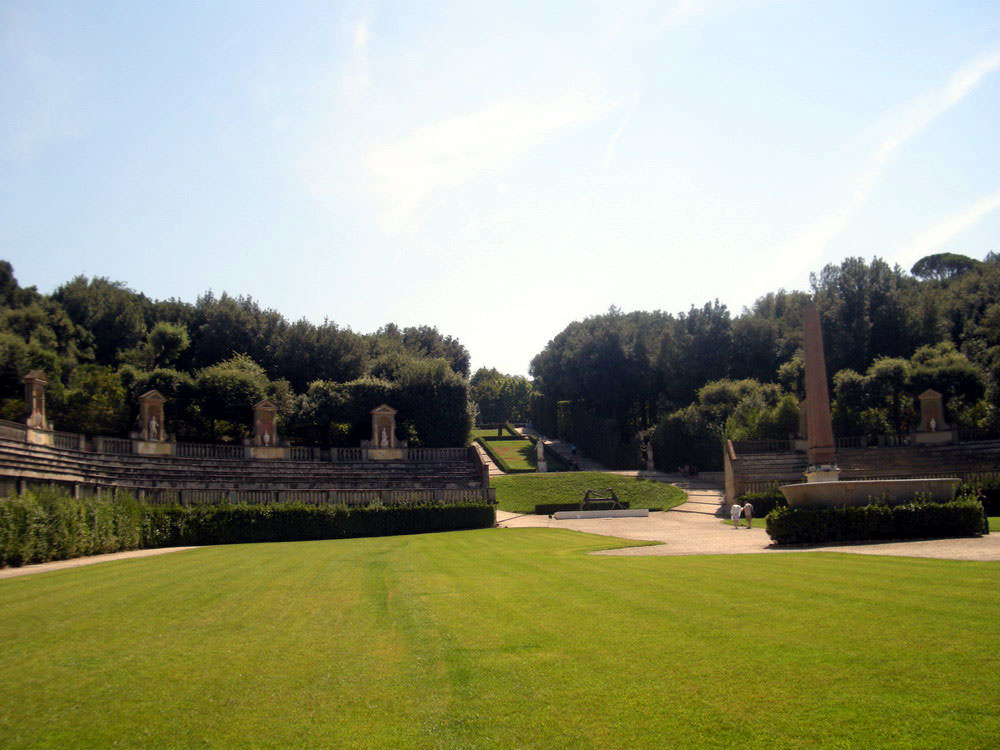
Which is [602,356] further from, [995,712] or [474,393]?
[995,712]

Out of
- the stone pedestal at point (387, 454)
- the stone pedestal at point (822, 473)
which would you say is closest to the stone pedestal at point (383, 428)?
the stone pedestal at point (387, 454)

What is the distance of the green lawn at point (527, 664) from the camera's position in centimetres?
508

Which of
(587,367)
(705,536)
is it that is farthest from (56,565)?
(587,367)

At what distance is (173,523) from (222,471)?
12.1 meters

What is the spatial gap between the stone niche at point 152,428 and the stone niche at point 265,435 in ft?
16.0

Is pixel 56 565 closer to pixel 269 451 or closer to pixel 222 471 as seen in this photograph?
pixel 222 471

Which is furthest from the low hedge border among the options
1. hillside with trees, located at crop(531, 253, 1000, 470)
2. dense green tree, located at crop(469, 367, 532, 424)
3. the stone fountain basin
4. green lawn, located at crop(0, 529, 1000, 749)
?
dense green tree, located at crop(469, 367, 532, 424)

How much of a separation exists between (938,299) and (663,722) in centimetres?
6600

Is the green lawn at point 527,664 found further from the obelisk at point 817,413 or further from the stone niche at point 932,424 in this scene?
the stone niche at point 932,424

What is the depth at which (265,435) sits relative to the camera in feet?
150

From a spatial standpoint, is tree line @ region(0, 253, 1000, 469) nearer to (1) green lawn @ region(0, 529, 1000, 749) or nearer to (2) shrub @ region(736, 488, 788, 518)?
(2) shrub @ region(736, 488, 788, 518)

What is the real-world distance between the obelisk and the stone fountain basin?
5.82 metres

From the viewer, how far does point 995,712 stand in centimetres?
491

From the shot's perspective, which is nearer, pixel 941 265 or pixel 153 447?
pixel 153 447
